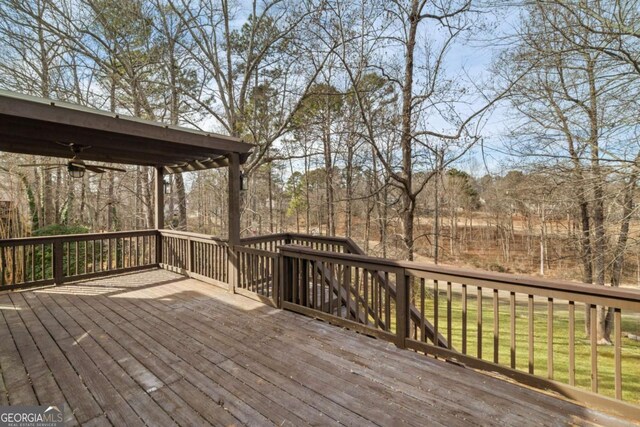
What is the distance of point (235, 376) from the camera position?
2.58 m

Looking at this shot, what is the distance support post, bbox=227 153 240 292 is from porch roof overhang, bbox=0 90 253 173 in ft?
0.63

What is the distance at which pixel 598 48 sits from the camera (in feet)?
15.2

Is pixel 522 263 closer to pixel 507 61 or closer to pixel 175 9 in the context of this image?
pixel 507 61

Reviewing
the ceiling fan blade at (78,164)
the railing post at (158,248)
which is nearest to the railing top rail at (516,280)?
the ceiling fan blade at (78,164)

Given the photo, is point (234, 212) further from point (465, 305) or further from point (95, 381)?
point (465, 305)

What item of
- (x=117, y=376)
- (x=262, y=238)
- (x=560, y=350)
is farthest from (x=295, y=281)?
(x=560, y=350)

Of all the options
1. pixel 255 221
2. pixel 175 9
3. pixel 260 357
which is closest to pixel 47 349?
pixel 260 357

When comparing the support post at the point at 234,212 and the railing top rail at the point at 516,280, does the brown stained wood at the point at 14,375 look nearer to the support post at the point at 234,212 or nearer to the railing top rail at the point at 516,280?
the support post at the point at 234,212

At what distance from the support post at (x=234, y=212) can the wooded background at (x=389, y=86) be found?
6.56 feet

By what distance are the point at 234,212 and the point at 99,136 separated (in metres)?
2.00

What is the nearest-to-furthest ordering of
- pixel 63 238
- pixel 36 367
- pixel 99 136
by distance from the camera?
1. pixel 36 367
2. pixel 99 136
3. pixel 63 238

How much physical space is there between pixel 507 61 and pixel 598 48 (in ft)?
5.72

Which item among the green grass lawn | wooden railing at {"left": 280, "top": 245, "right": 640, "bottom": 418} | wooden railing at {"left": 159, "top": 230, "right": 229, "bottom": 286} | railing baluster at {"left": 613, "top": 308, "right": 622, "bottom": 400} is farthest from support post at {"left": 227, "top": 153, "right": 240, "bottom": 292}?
the green grass lawn

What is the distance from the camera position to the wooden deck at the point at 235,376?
210 centimetres
